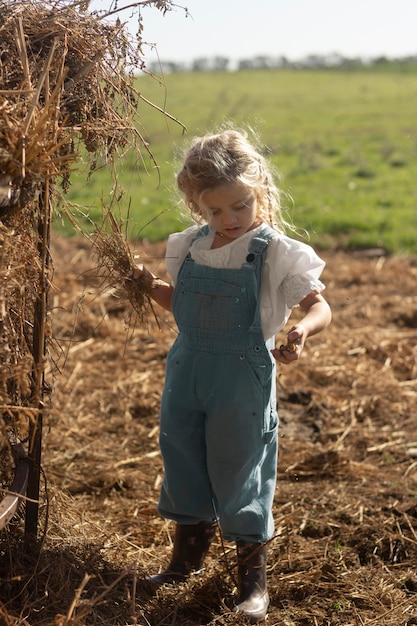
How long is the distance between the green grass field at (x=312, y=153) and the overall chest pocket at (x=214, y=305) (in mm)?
330

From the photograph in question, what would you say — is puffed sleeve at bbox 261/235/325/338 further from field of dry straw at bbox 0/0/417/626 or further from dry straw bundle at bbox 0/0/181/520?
dry straw bundle at bbox 0/0/181/520

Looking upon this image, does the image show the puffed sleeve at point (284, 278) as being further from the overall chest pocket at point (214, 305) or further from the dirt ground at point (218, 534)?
the dirt ground at point (218, 534)

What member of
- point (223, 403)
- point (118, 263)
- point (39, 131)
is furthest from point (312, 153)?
point (39, 131)

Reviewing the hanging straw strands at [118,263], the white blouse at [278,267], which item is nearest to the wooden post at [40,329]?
the hanging straw strands at [118,263]

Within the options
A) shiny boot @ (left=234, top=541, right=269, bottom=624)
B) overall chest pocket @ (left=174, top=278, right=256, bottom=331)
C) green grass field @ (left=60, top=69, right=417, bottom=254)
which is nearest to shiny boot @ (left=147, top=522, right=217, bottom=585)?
shiny boot @ (left=234, top=541, right=269, bottom=624)

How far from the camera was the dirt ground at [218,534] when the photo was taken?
339 cm

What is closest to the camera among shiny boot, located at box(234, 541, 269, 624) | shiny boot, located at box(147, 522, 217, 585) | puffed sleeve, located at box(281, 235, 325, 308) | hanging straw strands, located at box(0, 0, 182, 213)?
hanging straw strands, located at box(0, 0, 182, 213)

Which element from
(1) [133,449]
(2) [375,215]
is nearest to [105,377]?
(1) [133,449]

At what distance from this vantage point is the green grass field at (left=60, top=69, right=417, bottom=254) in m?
11.2

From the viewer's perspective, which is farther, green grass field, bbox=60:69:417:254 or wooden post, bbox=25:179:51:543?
green grass field, bbox=60:69:417:254

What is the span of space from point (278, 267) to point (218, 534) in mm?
1551

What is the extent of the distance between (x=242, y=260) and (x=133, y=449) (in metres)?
2.29

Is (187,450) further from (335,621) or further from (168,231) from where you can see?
(168,231)

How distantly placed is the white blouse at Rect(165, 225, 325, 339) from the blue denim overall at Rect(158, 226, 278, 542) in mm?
31
